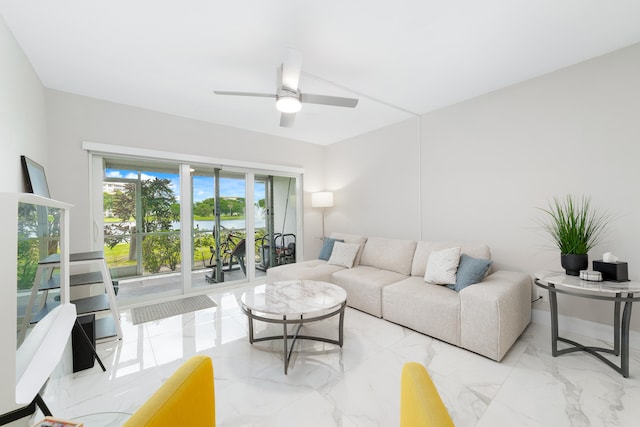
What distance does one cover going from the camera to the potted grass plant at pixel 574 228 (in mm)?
2172

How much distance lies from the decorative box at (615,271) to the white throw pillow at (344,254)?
2423mm

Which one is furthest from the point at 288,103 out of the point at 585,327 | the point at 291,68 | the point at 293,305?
the point at 585,327

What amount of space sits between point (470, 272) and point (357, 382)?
4.86 ft

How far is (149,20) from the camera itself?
6.19 feet

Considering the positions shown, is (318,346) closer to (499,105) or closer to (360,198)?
(360,198)

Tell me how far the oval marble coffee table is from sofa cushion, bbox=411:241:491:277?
47.9 inches

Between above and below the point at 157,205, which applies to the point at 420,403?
below

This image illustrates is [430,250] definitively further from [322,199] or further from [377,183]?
[322,199]

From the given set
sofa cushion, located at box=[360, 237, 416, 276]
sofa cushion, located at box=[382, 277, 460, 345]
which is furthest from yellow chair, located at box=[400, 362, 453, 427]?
sofa cushion, located at box=[360, 237, 416, 276]

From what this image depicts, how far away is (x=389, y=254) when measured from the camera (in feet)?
11.7

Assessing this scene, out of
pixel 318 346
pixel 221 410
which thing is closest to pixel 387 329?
pixel 318 346

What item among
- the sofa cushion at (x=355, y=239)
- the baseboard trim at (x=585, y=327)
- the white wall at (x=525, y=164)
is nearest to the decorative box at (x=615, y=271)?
the white wall at (x=525, y=164)

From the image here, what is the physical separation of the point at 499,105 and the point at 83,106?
4728 mm

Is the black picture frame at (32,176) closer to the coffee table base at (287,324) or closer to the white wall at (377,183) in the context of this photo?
the coffee table base at (287,324)
